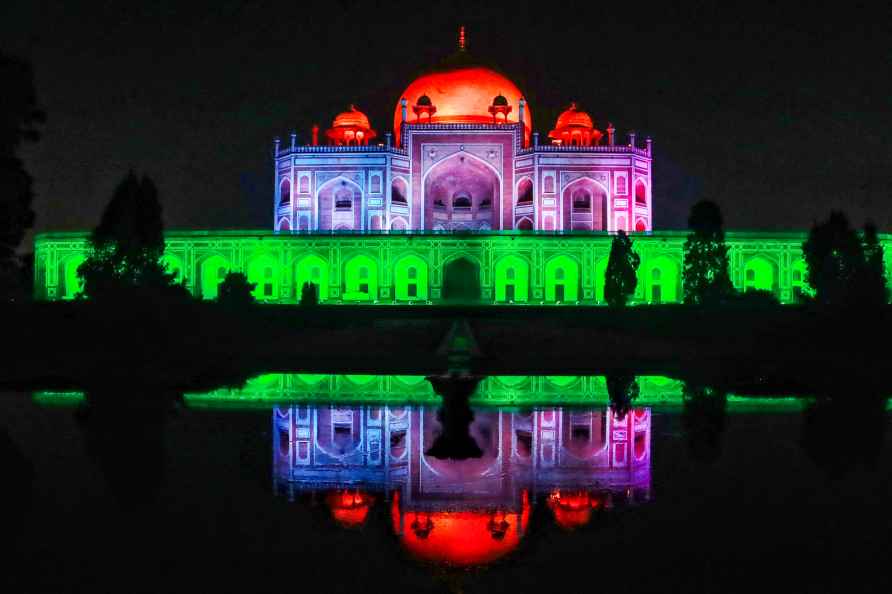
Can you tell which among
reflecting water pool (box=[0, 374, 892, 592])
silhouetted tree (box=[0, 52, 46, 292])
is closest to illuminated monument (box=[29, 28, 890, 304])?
silhouetted tree (box=[0, 52, 46, 292])

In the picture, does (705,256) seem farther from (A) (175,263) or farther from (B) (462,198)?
(A) (175,263)

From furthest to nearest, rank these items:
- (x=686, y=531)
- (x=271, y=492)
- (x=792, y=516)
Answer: (x=271, y=492) → (x=792, y=516) → (x=686, y=531)

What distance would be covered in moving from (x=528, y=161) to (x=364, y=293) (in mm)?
10500

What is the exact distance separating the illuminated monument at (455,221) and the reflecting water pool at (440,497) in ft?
80.2

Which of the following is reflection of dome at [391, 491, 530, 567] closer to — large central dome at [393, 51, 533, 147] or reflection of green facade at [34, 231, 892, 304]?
reflection of green facade at [34, 231, 892, 304]

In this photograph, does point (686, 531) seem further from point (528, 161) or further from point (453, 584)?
point (528, 161)

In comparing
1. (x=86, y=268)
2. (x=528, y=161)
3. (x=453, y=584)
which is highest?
(x=528, y=161)

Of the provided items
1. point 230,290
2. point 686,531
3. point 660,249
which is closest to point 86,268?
point 230,290

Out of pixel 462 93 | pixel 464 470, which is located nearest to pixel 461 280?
pixel 462 93

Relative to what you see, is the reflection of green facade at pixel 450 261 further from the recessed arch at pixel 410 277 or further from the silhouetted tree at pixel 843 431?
the silhouetted tree at pixel 843 431

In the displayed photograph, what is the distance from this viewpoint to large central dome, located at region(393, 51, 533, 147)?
45.4m

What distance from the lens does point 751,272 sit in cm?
3897

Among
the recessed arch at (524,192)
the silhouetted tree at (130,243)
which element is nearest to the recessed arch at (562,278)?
the recessed arch at (524,192)

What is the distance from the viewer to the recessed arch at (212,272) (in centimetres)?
3888
